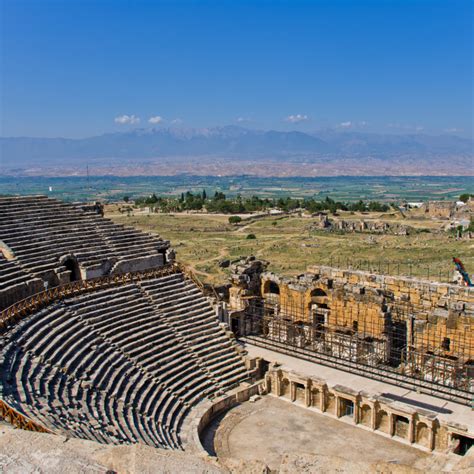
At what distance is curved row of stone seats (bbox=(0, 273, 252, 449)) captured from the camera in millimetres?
18172

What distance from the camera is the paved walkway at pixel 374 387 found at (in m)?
22.2

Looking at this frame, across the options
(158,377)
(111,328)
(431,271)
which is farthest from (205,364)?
(431,271)

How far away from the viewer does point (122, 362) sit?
76.4ft

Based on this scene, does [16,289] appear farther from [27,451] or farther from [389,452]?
[389,452]

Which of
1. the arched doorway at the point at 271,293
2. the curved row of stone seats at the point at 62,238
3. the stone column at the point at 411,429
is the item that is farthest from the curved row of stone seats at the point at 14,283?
the stone column at the point at 411,429

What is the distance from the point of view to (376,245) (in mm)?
73562

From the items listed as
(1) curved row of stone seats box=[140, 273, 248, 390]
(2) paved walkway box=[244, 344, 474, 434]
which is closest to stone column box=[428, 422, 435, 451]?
(2) paved walkway box=[244, 344, 474, 434]

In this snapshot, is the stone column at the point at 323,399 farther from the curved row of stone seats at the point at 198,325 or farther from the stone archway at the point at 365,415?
the curved row of stone seats at the point at 198,325

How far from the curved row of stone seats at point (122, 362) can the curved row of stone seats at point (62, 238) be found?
205 centimetres

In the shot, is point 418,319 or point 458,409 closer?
point 458,409

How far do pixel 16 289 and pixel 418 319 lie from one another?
18940 millimetres

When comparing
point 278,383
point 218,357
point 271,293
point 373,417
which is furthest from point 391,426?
point 271,293

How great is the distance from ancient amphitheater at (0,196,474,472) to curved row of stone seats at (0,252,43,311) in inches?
2.6

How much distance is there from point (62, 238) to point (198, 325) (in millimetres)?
8354
